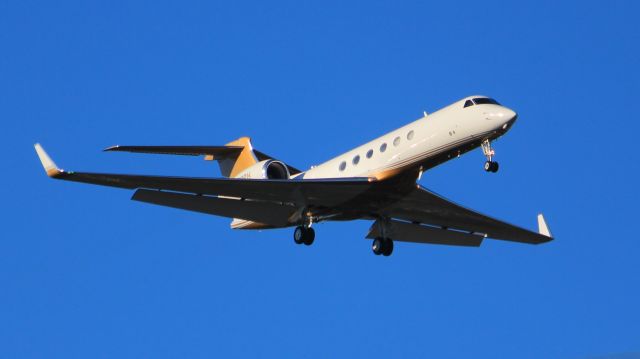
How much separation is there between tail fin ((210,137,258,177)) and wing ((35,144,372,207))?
3.05m

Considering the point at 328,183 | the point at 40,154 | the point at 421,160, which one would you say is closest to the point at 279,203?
the point at 328,183

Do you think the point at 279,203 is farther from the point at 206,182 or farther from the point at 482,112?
the point at 482,112

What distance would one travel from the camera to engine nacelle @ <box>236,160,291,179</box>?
3125cm

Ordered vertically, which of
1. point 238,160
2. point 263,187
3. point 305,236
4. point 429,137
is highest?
point 238,160

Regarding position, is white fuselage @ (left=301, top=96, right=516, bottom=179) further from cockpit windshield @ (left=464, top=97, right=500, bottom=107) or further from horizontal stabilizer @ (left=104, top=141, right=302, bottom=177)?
horizontal stabilizer @ (left=104, top=141, right=302, bottom=177)

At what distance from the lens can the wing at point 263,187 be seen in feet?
93.6

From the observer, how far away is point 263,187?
29344 mm

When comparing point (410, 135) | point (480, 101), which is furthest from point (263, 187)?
point (480, 101)

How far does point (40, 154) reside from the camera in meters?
26.7

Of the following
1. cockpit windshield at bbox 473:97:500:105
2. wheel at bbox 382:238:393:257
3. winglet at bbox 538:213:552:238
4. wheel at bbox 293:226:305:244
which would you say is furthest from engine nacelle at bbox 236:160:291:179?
winglet at bbox 538:213:552:238

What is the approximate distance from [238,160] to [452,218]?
6.09 meters

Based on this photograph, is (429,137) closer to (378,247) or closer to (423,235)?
(378,247)

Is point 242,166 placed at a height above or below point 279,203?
above

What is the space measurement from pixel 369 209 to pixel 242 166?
14.6 feet
